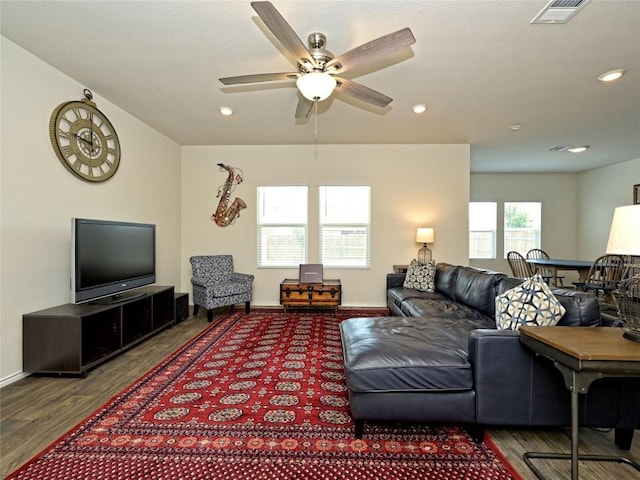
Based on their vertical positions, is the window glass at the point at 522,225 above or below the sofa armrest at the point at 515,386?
above

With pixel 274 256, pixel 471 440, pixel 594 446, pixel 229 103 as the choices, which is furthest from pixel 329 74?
pixel 274 256

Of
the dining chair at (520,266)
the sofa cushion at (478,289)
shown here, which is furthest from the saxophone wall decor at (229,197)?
the dining chair at (520,266)

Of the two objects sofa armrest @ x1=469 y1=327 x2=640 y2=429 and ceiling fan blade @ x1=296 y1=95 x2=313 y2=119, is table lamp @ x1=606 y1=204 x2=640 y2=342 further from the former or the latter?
ceiling fan blade @ x1=296 y1=95 x2=313 y2=119

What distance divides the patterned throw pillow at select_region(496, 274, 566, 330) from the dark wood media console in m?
3.21

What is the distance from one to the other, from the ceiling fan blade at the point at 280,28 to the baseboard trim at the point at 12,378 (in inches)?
127

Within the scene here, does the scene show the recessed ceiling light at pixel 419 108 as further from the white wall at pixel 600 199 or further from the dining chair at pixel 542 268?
the white wall at pixel 600 199

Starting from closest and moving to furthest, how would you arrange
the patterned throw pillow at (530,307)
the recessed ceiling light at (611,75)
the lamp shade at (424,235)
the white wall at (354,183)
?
the patterned throw pillow at (530,307) < the recessed ceiling light at (611,75) < the lamp shade at (424,235) < the white wall at (354,183)

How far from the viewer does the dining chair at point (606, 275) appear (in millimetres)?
4574

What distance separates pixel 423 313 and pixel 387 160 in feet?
9.71

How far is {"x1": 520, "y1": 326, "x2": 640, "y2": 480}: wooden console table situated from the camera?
130 centimetres

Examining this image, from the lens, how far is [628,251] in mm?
1468

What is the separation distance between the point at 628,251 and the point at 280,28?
210 centimetres

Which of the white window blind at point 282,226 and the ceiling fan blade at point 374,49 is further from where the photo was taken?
the white window blind at point 282,226

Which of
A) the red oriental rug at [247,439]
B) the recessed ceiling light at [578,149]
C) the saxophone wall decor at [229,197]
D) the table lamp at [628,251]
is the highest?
the recessed ceiling light at [578,149]
